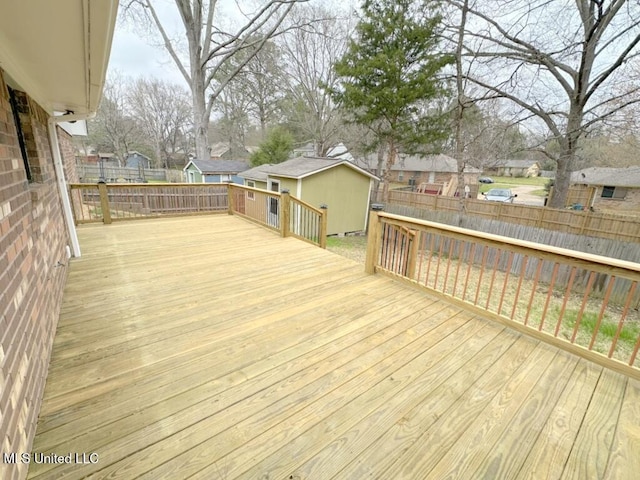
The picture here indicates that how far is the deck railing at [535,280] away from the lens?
205cm

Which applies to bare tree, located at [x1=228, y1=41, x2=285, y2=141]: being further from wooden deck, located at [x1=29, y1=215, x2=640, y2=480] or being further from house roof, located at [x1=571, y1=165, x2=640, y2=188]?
house roof, located at [x1=571, y1=165, x2=640, y2=188]

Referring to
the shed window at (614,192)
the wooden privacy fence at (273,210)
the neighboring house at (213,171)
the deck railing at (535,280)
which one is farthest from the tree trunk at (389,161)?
the shed window at (614,192)

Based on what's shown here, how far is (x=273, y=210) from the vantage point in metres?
8.95

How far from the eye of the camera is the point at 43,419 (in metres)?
1.56

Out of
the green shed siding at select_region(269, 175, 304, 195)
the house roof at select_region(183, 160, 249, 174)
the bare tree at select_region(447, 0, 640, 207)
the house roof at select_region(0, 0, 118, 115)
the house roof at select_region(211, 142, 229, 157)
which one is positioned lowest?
the green shed siding at select_region(269, 175, 304, 195)

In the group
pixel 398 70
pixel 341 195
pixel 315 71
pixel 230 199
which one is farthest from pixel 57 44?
pixel 315 71

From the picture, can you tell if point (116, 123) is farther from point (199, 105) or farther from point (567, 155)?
point (567, 155)

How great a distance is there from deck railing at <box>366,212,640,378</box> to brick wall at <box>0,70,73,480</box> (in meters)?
2.88

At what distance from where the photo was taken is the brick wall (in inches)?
46.9

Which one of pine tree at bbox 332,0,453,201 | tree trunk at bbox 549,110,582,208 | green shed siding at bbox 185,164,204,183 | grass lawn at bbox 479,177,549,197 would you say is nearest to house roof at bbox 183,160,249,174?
green shed siding at bbox 185,164,204,183

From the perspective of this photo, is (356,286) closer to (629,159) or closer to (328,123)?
(328,123)

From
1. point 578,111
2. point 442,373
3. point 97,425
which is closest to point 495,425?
point 442,373

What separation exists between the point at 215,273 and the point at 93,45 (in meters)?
2.67

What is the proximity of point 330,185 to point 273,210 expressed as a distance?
11.6 feet
